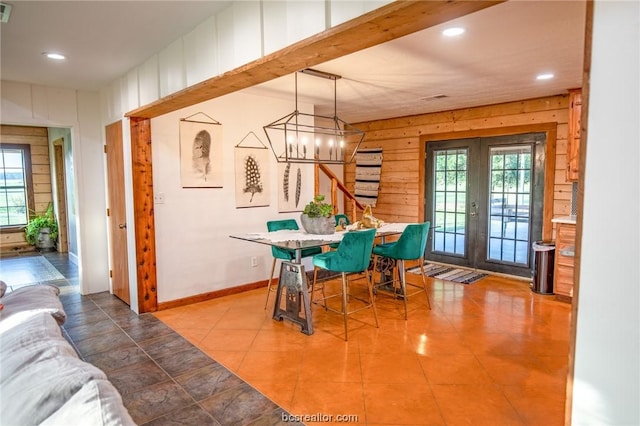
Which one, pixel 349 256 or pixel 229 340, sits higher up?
pixel 349 256

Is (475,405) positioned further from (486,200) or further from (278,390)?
(486,200)

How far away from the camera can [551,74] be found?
3.93 meters

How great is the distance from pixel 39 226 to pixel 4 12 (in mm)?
6236

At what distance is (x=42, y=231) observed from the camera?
7449 millimetres

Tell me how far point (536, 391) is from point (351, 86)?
3.36m

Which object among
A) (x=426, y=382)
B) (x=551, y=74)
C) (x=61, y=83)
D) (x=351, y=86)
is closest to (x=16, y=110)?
(x=61, y=83)

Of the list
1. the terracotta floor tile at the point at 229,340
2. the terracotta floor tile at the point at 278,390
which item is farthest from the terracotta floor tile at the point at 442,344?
the terracotta floor tile at the point at 229,340

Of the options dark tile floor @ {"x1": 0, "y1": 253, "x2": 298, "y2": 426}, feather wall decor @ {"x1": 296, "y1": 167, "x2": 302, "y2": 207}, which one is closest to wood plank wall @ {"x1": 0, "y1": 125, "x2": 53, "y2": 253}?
dark tile floor @ {"x1": 0, "y1": 253, "x2": 298, "y2": 426}

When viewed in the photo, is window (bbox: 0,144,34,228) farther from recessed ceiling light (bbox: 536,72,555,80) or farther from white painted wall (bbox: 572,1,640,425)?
white painted wall (bbox: 572,1,640,425)

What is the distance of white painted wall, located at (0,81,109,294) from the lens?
448cm

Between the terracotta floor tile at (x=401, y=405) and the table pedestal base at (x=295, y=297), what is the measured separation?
102cm

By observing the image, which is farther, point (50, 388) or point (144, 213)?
point (144, 213)

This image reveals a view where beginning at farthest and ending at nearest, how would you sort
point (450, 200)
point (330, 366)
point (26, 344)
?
point (450, 200) → point (330, 366) → point (26, 344)

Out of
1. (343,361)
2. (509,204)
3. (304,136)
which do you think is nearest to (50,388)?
(343,361)
